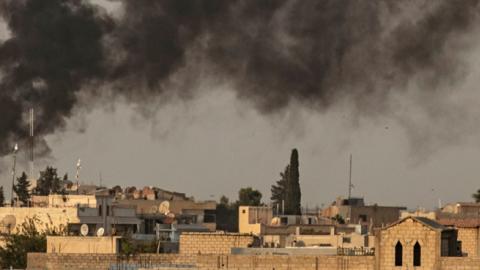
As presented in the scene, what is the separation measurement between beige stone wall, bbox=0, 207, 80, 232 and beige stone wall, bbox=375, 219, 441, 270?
1606 inches

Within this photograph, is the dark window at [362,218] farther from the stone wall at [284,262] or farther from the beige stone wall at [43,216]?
the stone wall at [284,262]

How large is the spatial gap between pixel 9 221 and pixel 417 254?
48932 millimetres

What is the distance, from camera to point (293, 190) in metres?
147

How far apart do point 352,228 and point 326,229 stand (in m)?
1.99

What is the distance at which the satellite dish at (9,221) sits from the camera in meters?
119

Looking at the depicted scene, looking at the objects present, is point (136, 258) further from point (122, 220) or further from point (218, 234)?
point (122, 220)

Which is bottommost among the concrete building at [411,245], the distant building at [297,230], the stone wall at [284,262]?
the stone wall at [284,262]

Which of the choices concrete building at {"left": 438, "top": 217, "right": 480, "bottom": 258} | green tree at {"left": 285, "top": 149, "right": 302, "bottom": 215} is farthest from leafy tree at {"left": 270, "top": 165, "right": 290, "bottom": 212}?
concrete building at {"left": 438, "top": 217, "right": 480, "bottom": 258}

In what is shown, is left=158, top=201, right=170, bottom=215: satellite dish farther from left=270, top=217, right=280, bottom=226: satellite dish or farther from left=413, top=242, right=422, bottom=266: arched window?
left=413, top=242, right=422, bottom=266: arched window

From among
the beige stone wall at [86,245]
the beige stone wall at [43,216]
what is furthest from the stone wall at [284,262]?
the beige stone wall at [43,216]

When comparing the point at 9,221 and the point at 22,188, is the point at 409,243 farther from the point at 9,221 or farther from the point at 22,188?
the point at 22,188

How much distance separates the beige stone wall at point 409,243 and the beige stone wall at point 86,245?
43.9 feet

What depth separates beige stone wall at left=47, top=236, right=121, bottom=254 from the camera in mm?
85188

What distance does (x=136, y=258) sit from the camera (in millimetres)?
78875
